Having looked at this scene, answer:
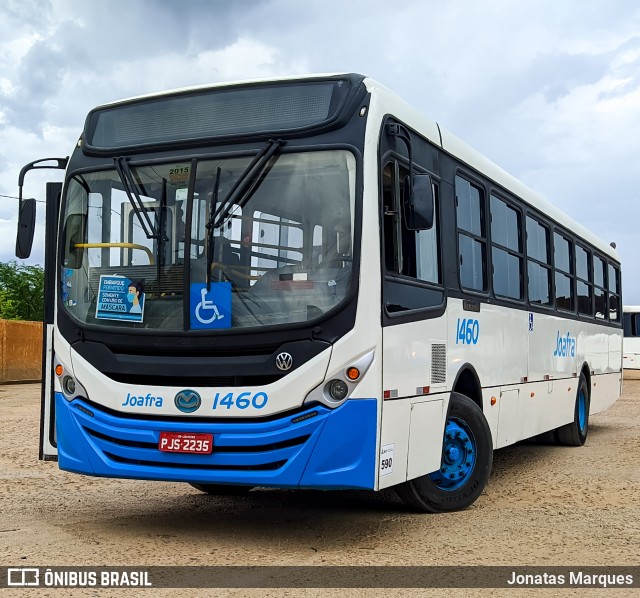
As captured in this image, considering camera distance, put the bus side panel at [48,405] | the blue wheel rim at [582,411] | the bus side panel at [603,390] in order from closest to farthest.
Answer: the bus side panel at [48,405], the blue wheel rim at [582,411], the bus side panel at [603,390]

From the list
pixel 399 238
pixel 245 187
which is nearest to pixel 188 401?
pixel 245 187

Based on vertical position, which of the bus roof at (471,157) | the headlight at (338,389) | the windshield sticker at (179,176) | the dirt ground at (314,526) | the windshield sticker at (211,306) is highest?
the bus roof at (471,157)

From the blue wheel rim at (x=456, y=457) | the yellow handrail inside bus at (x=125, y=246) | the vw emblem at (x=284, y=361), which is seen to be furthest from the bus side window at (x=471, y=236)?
the yellow handrail inside bus at (x=125, y=246)

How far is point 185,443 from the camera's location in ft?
21.4

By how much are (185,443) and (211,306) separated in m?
0.93

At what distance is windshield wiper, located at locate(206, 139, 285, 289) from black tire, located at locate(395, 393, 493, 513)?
2.43m

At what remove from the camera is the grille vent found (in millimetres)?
7426

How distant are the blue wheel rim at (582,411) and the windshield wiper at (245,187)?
7995mm

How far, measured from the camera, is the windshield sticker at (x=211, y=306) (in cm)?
658

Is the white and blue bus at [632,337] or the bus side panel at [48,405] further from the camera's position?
the white and blue bus at [632,337]

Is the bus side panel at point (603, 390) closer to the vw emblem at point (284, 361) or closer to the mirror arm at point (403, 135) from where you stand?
the mirror arm at point (403, 135)

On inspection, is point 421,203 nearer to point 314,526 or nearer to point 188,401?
point 188,401

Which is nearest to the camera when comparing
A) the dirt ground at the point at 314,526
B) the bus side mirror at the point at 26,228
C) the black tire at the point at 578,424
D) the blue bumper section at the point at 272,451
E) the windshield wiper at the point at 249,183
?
the dirt ground at the point at 314,526

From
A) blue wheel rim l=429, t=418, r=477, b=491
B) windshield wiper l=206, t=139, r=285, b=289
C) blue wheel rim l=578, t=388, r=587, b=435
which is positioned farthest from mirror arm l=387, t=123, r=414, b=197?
blue wheel rim l=578, t=388, r=587, b=435
